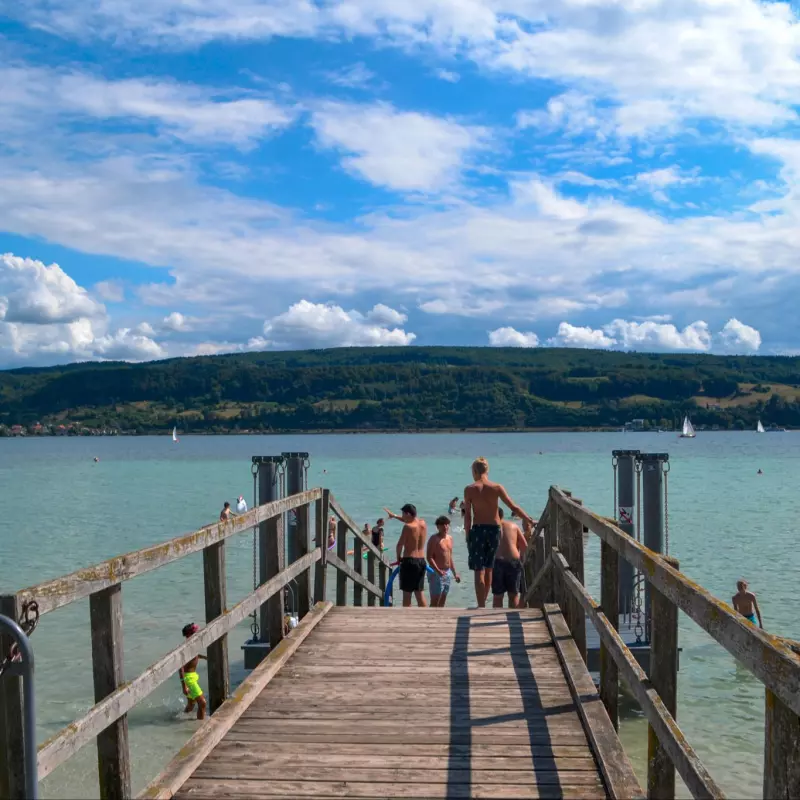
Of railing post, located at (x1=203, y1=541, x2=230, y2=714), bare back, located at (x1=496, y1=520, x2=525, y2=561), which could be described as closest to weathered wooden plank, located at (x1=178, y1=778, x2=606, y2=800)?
railing post, located at (x1=203, y1=541, x2=230, y2=714)

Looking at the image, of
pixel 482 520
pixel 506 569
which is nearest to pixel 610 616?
pixel 482 520

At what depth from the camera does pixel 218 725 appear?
449cm

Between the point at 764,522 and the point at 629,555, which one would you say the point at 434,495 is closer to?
the point at 764,522

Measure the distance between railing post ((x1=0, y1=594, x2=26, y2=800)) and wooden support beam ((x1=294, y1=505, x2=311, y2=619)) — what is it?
4.42 m

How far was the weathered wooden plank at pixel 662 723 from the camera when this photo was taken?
103 inches

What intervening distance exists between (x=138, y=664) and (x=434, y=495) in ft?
129

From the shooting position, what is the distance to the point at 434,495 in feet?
173

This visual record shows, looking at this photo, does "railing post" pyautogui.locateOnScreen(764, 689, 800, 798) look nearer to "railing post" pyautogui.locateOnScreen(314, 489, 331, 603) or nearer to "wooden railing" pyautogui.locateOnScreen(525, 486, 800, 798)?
"wooden railing" pyautogui.locateOnScreen(525, 486, 800, 798)

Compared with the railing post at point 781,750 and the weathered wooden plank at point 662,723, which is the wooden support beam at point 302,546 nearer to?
the weathered wooden plank at point 662,723

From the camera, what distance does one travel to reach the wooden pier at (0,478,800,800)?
266cm

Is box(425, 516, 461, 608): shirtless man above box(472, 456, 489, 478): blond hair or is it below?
below

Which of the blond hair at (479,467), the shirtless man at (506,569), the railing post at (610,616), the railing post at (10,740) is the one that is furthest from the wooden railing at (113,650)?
the shirtless man at (506,569)

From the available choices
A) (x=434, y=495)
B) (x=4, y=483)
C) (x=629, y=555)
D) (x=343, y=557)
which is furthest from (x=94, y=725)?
(x=4, y=483)

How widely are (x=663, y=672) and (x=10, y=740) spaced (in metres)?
2.31
